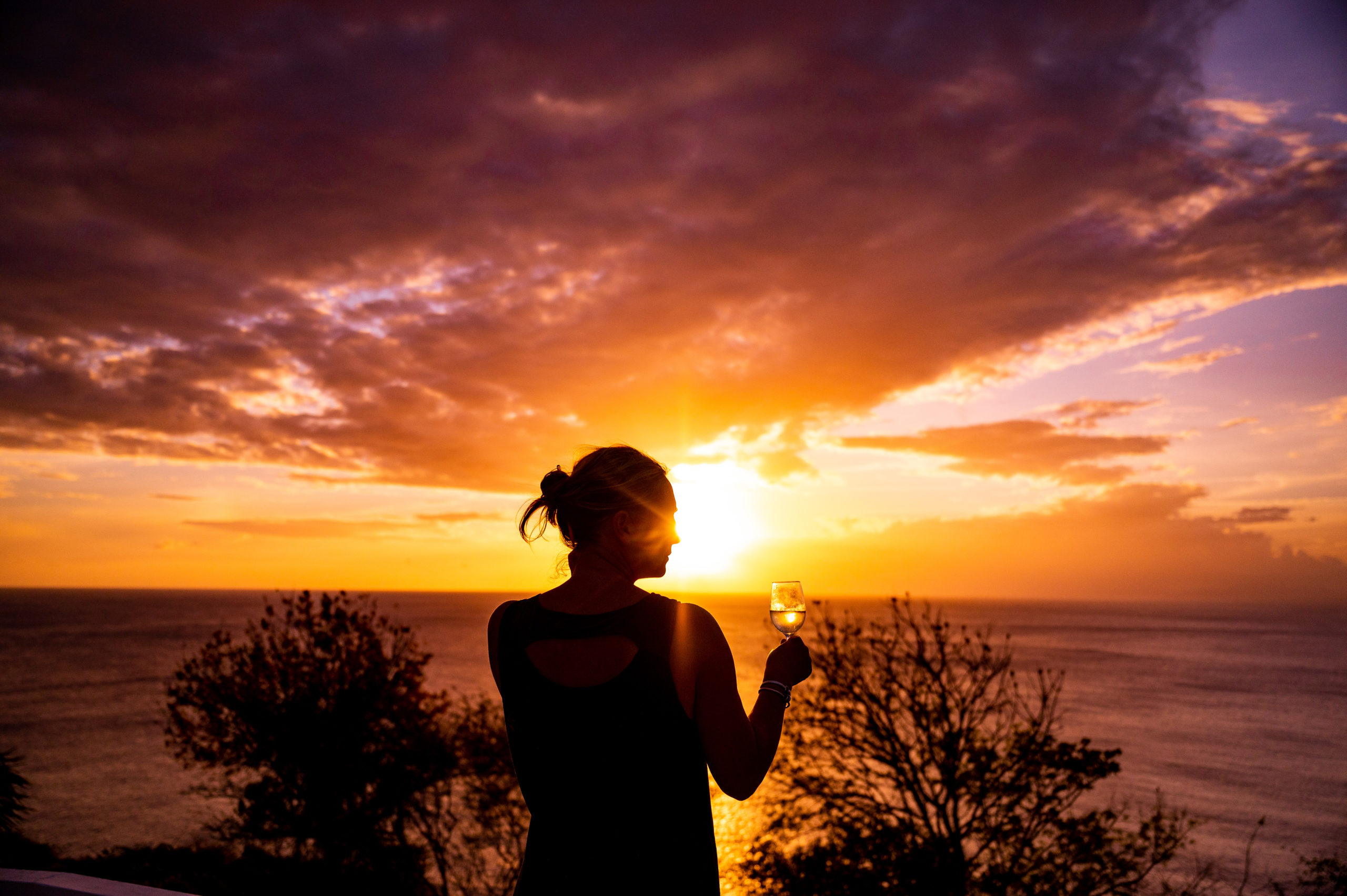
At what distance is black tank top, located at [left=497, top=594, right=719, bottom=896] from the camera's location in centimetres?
188

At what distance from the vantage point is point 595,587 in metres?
2.03

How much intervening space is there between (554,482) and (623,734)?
816 millimetres

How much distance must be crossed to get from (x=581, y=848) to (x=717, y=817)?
1349 inches

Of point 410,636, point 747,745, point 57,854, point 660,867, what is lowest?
point 57,854

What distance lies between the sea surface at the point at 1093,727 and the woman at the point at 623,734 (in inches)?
790

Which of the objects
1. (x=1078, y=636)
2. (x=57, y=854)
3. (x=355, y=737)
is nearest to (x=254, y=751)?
(x=355, y=737)

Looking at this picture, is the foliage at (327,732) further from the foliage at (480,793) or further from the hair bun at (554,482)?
the hair bun at (554,482)

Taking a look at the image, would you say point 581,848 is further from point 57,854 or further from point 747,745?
point 57,854

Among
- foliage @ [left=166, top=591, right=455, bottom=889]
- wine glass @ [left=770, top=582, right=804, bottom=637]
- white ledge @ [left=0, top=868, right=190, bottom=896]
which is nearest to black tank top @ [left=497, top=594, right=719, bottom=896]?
wine glass @ [left=770, top=582, right=804, bottom=637]

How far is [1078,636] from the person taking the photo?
145 metres

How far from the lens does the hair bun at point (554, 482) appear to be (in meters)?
2.23

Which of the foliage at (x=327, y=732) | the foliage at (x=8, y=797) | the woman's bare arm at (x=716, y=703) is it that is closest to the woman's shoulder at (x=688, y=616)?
the woman's bare arm at (x=716, y=703)

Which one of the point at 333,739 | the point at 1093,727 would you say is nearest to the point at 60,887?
the point at 333,739

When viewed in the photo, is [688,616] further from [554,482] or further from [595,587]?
[554,482]
